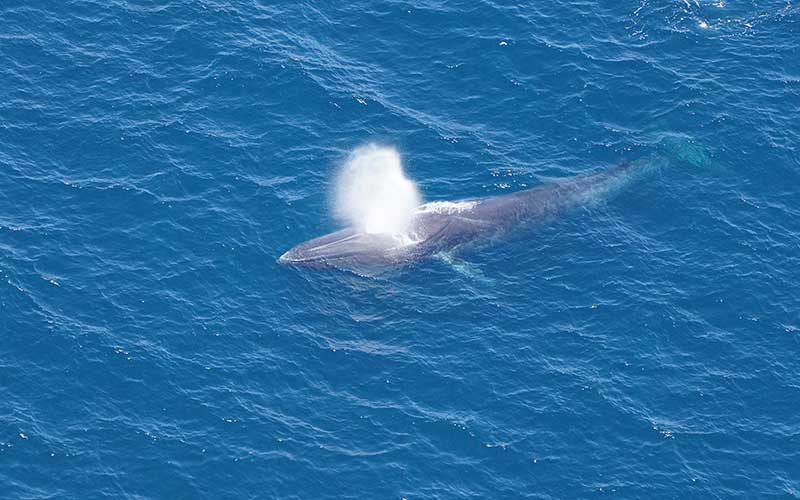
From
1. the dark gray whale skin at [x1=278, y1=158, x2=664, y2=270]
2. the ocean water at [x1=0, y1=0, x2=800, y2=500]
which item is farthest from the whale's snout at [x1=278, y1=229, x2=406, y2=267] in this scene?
the ocean water at [x1=0, y1=0, x2=800, y2=500]

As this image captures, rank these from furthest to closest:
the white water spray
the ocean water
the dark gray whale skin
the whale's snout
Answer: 1. the white water spray
2. the dark gray whale skin
3. the whale's snout
4. the ocean water

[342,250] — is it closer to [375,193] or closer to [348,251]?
[348,251]

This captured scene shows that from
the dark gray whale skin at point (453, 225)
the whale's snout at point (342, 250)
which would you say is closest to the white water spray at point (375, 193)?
the whale's snout at point (342, 250)

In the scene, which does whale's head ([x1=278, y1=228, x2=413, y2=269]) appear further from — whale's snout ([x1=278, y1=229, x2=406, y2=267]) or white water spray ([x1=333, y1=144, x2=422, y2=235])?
white water spray ([x1=333, y1=144, x2=422, y2=235])

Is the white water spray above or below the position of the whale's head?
above

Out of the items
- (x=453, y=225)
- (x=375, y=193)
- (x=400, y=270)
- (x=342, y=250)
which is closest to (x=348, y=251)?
(x=342, y=250)


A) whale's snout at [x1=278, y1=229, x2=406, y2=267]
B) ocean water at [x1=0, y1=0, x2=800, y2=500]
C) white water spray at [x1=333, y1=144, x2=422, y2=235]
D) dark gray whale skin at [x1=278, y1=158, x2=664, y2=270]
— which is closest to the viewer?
ocean water at [x1=0, y1=0, x2=800, y2=500]
